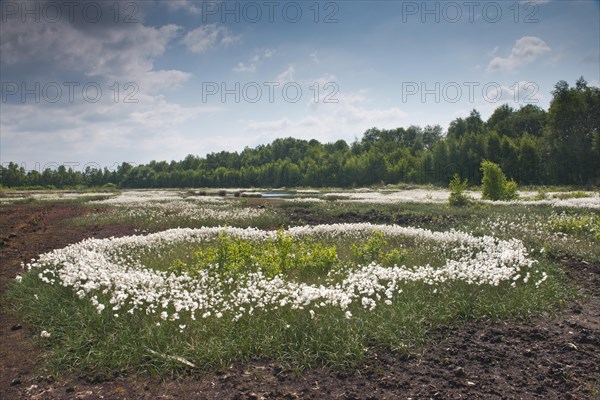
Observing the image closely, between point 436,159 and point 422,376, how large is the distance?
81380 millimetres

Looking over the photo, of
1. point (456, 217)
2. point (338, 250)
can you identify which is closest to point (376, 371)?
point (338, 250)

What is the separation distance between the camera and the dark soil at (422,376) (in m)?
5.70

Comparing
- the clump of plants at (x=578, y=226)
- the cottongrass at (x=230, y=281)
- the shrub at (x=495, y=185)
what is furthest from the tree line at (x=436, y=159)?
the cottongrass at (x=230, y=281)

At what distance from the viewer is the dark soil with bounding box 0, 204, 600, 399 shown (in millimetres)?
5699

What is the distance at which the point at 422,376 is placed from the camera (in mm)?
6059

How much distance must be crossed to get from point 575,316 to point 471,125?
381 ft

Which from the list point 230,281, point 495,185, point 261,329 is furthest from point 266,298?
point 495,185

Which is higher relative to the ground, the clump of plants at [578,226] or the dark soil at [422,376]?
the clump of plants at [578,226]

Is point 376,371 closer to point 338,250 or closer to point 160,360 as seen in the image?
point 160,360

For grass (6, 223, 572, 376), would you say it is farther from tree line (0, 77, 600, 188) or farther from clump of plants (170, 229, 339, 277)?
tree line (0, 77, 600, 188)

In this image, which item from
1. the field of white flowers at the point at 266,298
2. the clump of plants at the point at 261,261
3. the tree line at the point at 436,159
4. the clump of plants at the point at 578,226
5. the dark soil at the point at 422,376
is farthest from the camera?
the tree line at the point at 436,159

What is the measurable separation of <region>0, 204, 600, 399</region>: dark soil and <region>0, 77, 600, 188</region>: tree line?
185 feet

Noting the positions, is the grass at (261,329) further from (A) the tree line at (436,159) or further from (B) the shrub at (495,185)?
(A) the tree line at (436,159)

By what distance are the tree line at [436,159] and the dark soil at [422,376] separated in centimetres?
5646
